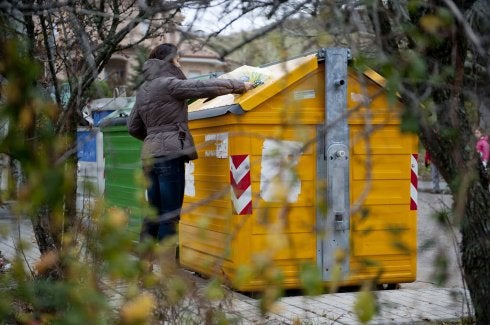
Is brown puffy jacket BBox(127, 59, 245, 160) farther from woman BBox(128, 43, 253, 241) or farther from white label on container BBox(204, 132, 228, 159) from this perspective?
white label on container BBox(204, 132, 228, 159)

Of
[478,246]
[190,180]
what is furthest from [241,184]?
[478,246]

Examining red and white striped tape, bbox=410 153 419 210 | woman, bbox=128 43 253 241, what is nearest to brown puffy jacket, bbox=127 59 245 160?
woman, bbox=128 43 253 241

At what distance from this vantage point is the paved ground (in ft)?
9.97

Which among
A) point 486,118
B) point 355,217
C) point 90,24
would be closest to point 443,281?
point 355,217

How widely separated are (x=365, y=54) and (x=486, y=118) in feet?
1.91

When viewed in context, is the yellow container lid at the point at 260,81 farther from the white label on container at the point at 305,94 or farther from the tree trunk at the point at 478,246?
the tree trunk at the point at 478,246

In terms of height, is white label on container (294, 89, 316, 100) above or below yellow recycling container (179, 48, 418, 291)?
above

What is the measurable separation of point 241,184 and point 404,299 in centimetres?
153

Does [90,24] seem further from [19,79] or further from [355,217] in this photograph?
[19,79]

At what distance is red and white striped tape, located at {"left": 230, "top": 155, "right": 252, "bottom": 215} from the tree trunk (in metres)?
2.46

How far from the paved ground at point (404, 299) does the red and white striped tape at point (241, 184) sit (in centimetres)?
66

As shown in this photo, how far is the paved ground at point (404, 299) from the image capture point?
3.04 meters

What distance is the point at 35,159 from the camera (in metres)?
2.07

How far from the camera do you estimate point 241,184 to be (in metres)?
6.09
